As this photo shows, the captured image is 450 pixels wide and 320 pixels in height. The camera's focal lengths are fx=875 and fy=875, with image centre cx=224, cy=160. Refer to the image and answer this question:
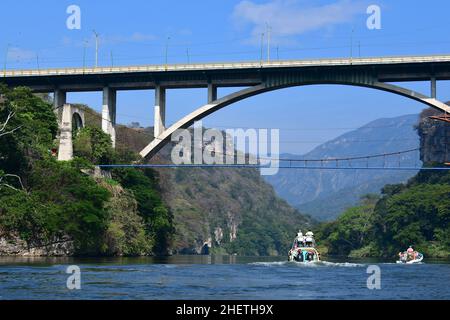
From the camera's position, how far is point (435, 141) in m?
119

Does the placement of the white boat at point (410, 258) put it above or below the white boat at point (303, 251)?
below

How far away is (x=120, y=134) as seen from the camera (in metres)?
118

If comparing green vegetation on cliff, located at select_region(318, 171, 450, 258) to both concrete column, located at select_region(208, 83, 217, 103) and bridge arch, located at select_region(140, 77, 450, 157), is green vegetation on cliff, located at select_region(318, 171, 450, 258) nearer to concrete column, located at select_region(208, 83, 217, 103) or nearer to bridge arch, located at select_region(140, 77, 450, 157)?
bridge arch, located at select_region(140, 77, 450, 157)

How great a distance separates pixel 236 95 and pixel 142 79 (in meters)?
11.2

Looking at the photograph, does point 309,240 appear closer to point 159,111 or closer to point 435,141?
point 159,111

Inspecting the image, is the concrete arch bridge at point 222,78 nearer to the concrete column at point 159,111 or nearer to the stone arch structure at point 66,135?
the concrete column at point 159,111

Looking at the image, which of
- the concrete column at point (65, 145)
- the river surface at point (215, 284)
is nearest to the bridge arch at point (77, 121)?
the concrete column at point (65, 145)

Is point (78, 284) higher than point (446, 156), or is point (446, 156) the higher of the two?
point (446, 156)

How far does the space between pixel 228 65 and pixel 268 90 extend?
4.49m

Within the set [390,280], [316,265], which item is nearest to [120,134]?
[316,265]

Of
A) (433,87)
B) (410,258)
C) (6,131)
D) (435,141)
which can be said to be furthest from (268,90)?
(435,141)

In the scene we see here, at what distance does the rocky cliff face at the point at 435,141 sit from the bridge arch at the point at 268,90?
119 feet

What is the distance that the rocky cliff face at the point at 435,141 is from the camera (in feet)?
380
